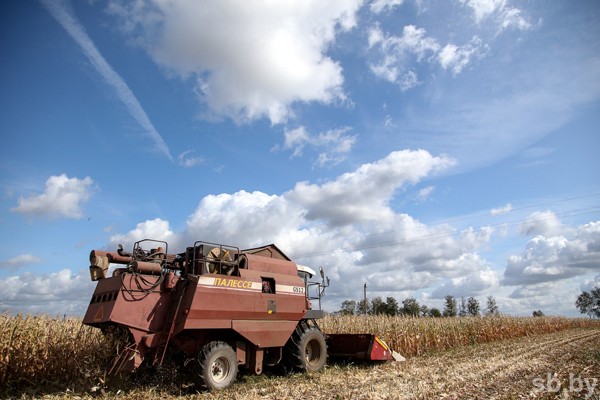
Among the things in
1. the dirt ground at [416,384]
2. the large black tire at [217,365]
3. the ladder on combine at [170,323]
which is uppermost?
the ladder on combine at [170,323]

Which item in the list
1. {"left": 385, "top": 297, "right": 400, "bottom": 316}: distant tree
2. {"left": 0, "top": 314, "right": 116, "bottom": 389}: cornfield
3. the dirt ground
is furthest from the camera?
{"left": 385, "top": 297, "right": 400, "bottom": 316}: distant tree

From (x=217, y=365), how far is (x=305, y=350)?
2805 millimetres

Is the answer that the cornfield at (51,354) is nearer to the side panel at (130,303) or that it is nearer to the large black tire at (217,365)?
the side panel at (130,303)

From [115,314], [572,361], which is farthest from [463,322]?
[115,314]

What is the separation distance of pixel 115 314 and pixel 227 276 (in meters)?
2.23

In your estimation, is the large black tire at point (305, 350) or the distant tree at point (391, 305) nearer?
the large black tire at point (305, 350)

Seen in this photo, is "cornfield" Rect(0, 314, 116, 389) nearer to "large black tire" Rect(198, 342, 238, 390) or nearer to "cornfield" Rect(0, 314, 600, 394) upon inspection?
"cornfield" Rect(0, 314, 600, 394)

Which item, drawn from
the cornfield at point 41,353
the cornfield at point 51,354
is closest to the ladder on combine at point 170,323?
the cornfield at point 51,354

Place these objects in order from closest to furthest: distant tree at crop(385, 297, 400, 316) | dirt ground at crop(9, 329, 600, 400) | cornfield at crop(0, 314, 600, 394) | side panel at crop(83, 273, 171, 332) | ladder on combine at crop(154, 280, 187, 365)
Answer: dirt ground at crop(9, 329, 600, 400), side panel at crop(83, 273, 171, 332), ladder on combine at crop(154, 280, 187, 365), cornfield at crop(0, 314, 600, 394), distant tree at crop(385, 297, 400, 316)

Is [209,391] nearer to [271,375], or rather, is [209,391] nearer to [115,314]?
[115,314]

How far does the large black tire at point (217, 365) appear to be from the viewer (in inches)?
313

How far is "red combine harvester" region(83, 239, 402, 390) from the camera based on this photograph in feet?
26.5

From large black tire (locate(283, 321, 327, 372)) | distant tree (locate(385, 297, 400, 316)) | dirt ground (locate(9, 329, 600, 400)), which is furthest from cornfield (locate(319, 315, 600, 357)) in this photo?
distant tree (locate(385, 297, 400, 316))

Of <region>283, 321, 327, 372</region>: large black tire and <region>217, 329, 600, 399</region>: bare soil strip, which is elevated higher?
<region>283, 321, 327, 372</region>: large black tire
